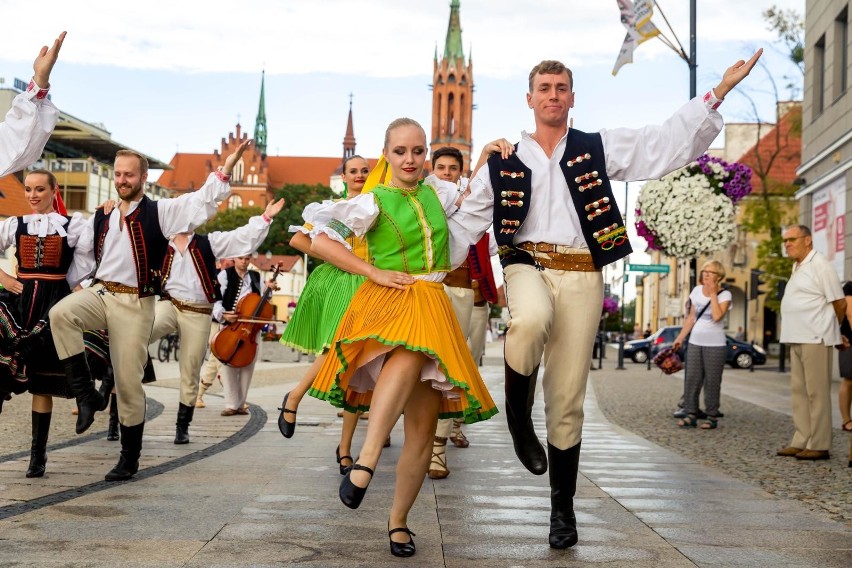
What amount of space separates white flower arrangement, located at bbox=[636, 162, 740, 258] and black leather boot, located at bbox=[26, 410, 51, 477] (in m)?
9.17

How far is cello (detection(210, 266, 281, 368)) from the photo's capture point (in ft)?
42.0

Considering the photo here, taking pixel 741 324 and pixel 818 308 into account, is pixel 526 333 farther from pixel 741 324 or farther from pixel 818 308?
pixel 741 324

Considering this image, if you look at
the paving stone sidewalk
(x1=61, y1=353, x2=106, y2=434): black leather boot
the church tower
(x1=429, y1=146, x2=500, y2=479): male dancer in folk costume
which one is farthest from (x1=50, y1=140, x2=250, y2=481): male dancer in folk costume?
the church tower

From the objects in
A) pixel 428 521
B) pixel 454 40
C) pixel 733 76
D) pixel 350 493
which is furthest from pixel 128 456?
pixel 454 40

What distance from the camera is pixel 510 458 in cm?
882

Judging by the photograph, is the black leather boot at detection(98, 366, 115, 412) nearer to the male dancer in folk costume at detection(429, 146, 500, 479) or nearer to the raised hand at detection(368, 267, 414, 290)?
the male dancer in folk costume at detection(429, 146, 500, 479)

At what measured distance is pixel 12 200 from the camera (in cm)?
6072

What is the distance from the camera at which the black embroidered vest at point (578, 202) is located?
209 inches

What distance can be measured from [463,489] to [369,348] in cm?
217

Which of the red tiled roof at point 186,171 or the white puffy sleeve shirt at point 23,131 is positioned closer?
the white puffy sleeve shirt at point 23,131

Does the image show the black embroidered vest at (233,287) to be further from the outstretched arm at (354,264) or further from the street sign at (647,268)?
the street sign at (647,268)

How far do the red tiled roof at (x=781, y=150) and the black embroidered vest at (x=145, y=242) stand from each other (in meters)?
37.6

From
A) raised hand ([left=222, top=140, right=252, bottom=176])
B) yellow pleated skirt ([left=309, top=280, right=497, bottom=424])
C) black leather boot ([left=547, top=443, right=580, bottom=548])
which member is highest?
raised hand ([left=222, top=140, right=252, bottom=176])

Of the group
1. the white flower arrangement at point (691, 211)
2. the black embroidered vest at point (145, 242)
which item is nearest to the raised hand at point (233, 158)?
the black embroidered vest at point (145, 242)
